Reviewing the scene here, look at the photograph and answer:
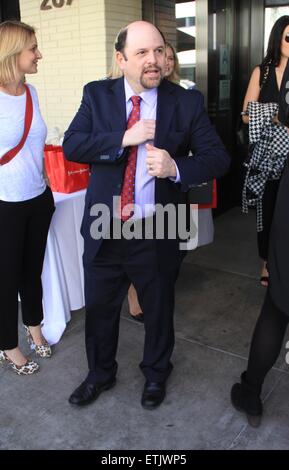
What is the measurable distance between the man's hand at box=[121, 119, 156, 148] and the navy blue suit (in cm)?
4

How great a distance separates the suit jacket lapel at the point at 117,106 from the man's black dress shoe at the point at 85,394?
132 cm

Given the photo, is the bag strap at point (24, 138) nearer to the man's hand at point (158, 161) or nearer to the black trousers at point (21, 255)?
the black trousers at point (21, 255)

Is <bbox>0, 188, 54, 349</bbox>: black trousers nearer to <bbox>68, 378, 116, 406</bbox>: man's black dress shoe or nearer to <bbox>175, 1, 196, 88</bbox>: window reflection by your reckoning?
<bbox>68, 378, 116, 406</bbox>: man's black dress shoe

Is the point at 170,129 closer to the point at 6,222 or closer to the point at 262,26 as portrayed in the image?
the point at 6,222

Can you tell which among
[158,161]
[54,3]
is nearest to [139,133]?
[158,161]

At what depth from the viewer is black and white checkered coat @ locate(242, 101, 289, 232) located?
10.0 ft

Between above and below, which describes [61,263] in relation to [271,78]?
below

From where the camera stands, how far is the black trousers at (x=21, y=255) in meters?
2.53

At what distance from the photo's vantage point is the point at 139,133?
2.00 m

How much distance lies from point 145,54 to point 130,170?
0.48 metres

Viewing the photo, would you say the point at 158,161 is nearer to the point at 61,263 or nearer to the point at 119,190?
the point at 119,190

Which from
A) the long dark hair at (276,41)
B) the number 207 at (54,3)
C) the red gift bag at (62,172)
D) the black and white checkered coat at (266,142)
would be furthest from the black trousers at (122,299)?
the number 207 at (54,3)

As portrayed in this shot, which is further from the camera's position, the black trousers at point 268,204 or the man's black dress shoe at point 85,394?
the black trousers at point 268,204

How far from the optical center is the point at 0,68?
7.77ft
